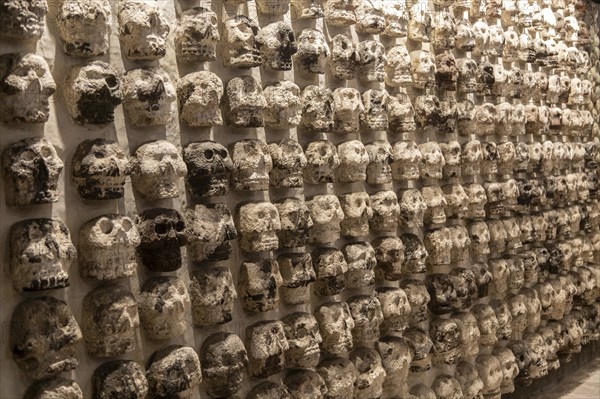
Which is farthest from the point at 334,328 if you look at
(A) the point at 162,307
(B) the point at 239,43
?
(B) the point at 239,43

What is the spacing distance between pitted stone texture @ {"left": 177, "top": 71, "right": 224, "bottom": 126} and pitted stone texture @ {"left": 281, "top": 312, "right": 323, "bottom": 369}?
0.92 metres

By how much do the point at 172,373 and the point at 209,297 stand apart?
12.7 inches

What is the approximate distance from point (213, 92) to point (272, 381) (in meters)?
1.21

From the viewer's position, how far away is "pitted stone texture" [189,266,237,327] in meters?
3.04

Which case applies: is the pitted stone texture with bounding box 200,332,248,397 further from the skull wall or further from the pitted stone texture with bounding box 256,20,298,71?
the pitted stone texture with bounding box 256,20,298,71

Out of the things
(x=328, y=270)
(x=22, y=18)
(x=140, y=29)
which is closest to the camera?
(x=22, y=18)

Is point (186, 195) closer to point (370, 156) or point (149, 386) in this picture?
point (149, 386)

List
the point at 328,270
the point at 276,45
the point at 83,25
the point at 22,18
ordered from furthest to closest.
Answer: the point at 328,270 → the point at 276,45 → the point at 83,25 → the point at 22,18

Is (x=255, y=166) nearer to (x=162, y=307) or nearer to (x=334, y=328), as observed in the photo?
(x=162, y=307)

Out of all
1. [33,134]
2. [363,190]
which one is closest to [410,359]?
[363,190]

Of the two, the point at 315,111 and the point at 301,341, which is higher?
the point at 315,111

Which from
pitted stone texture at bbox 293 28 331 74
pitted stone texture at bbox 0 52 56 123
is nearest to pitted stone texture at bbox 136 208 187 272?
pitted stone texture at bbox 0 52 56 123

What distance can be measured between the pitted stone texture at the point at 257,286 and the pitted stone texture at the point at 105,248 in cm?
62

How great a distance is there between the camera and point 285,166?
11.0ft
